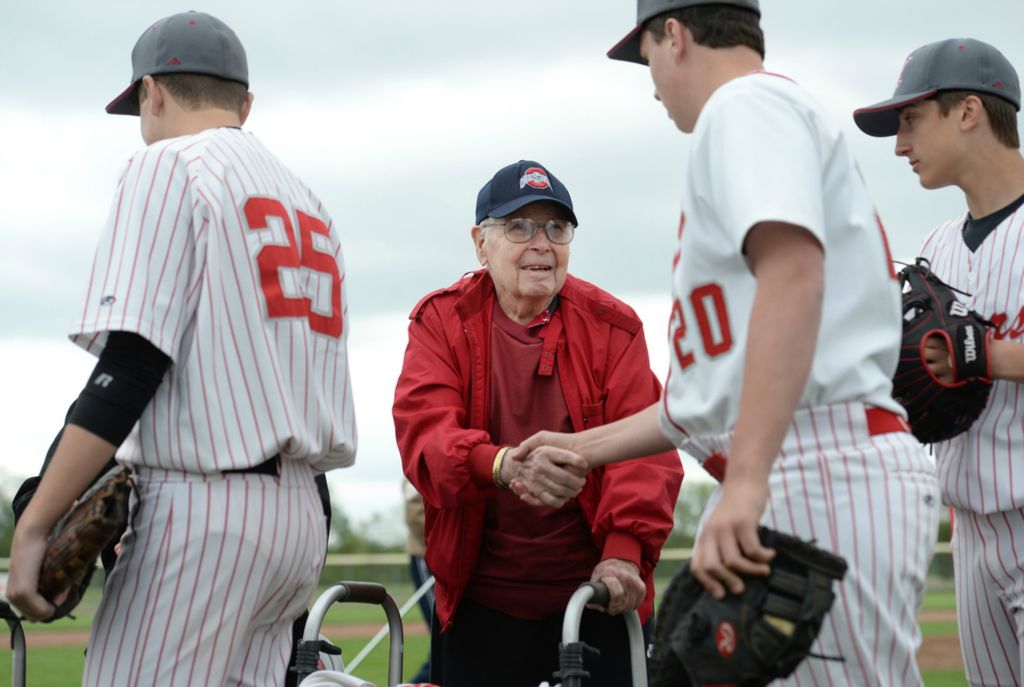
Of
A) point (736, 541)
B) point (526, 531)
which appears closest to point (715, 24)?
point (736, 541)

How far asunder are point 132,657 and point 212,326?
0.79 meters

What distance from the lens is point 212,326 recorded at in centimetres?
288

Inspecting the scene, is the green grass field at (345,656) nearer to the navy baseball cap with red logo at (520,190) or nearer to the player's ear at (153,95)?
the navy baseball cap with red logo at (520,190)

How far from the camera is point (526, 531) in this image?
4113mm

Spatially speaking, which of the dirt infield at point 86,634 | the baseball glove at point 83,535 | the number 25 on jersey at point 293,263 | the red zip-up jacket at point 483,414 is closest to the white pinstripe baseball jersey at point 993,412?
the red zip-up jacket at point 483,414

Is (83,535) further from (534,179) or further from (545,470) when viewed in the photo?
(534,179)

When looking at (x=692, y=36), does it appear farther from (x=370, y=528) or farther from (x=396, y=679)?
(x=370, y=528)

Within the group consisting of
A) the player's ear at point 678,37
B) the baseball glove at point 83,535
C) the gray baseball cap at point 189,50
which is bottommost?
the baseball glove at point 83,535

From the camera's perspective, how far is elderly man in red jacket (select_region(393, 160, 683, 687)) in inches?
157

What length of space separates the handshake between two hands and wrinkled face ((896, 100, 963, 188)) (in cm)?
151

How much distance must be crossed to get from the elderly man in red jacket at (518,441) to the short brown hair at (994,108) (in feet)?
4.14

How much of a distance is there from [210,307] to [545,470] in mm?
1199

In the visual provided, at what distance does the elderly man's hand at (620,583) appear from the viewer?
3.74m

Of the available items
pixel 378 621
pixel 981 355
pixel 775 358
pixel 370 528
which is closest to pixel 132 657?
pixel 775 358
